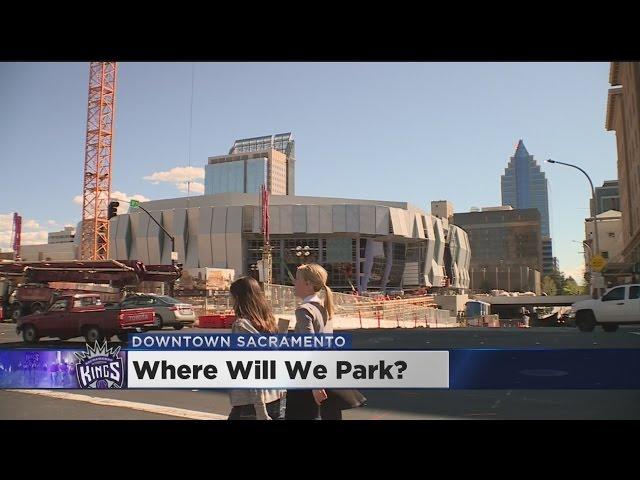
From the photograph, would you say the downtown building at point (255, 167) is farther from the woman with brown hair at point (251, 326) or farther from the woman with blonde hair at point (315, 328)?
the woman with brown hair at point (251, 326)

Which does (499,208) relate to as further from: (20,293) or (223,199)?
(20,293)

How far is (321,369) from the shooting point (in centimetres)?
472

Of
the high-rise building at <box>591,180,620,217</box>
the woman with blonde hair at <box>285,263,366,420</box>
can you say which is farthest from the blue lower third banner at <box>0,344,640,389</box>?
the high-rise building at <box>591,180,620,217</box>

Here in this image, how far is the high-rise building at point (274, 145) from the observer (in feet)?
19.8

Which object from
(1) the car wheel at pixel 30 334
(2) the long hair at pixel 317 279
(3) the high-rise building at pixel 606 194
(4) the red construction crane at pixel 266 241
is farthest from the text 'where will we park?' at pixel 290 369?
(1) the car wheel at pixel 30 334

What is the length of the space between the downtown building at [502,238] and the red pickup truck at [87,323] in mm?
4553

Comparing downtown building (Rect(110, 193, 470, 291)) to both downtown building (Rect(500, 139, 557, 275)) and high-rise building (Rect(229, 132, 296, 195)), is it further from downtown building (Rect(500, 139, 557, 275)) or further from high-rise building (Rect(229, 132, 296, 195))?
downtown building (Rect(500, 139, 557, 275))

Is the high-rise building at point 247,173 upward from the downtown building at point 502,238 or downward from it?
upward

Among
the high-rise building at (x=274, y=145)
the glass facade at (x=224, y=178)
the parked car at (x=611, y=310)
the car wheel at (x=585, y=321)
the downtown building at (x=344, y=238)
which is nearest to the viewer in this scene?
the high-rise building at (x=274, y=145)

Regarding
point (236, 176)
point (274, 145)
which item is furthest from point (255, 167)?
point (236, 176)

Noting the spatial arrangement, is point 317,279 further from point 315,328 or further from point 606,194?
point 606,194
